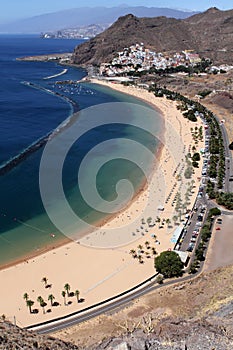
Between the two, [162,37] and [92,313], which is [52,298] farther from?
[162,37]

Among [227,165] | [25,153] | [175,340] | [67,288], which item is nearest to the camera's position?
[175,340]

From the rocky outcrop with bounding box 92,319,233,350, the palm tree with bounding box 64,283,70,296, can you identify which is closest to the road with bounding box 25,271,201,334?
the palm tree with bounding box 64,283,70,296

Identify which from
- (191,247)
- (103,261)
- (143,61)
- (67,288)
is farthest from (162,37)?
(67,288)

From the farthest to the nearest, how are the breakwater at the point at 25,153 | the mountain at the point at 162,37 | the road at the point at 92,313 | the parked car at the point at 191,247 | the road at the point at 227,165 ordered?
the mountain at the point at 162,37
the breakwater at the point at 25,153
the road at the point at 227,165
the parked car at the point at 191,247
the road at the point at 92,313

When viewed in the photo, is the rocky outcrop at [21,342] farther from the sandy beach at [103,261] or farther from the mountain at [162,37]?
the mountain at [162,37]

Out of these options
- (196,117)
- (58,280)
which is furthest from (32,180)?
(196,117)

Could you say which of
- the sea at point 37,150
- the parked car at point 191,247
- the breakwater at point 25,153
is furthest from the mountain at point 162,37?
the parked car at point 191,247
